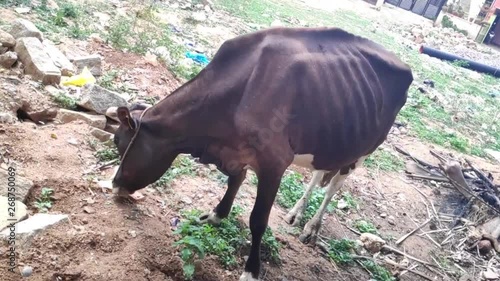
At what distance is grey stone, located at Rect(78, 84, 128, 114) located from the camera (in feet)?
15.1

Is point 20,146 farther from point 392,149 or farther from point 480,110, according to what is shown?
point 480,110

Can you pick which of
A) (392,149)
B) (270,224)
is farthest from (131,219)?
(392,149)

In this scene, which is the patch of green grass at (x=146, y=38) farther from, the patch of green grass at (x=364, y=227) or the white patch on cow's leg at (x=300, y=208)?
the patch of green grass at (x=364, y=227)

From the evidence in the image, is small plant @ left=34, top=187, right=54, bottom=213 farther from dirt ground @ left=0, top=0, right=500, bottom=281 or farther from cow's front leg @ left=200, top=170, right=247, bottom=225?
cow's front leg @ left=200, top=170, right=247, bottom=225

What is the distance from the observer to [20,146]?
377cm

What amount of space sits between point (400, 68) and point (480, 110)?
8.08 m

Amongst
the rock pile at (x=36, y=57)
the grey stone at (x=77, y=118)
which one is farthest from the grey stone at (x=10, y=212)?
the rock pile at (x=36, y=57)

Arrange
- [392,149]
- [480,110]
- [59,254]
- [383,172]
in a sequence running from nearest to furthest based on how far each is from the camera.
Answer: [59,254]
[383,172]
[392,149]
[480,110]

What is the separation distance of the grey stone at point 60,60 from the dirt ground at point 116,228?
2.40ft

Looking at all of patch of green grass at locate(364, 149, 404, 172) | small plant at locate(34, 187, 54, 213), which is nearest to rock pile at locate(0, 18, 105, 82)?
small plant at locate(34, 187, 54, 213)

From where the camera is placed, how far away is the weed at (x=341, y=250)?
4398mm

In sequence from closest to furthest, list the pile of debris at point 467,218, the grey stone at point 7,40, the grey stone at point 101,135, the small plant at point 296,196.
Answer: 1. the grey stone at point 101,135
2. the small plant at point 296,196
3. the grey stone at point 7,40
4. the pile of debris at point 467,218

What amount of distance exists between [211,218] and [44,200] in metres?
1.26

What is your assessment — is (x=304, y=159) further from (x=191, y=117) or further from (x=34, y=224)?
(x=34, y=224)
